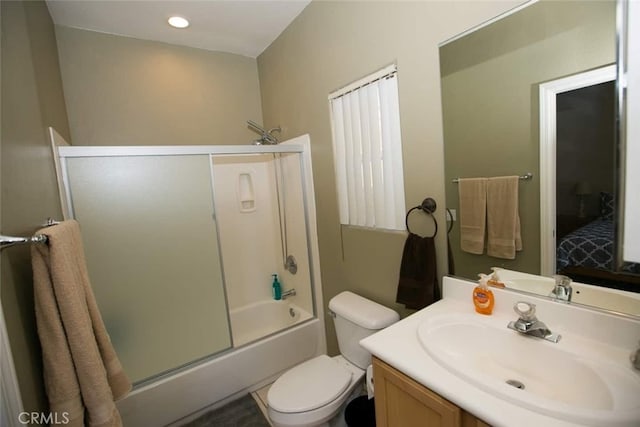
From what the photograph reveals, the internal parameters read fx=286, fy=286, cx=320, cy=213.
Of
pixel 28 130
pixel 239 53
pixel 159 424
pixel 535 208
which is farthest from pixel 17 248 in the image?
pixel 239 53

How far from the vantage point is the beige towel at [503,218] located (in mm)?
1120

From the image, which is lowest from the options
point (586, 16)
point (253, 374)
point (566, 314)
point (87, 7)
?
point (253, 374)

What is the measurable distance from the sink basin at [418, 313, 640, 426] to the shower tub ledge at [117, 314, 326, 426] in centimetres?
138

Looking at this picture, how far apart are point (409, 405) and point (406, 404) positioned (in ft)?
0.04

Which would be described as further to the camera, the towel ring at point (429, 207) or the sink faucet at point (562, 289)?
the towel ring at point (429, 207)

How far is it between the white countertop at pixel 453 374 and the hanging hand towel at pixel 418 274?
0.06m

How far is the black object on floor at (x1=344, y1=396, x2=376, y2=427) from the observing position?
139cm

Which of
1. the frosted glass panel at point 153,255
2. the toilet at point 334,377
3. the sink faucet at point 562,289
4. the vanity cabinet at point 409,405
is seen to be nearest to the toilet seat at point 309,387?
the toilet at point 334,377

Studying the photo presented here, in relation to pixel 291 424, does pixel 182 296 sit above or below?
above

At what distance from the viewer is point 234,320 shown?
8.66 ft

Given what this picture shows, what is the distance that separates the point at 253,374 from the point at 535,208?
1976 millimetres

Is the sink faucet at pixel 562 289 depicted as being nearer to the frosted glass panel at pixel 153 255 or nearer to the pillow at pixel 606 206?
the pillow at pixel 606 206

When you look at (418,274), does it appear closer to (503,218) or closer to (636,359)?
(503,218)

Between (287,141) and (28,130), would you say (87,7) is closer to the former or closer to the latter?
(28,130)
